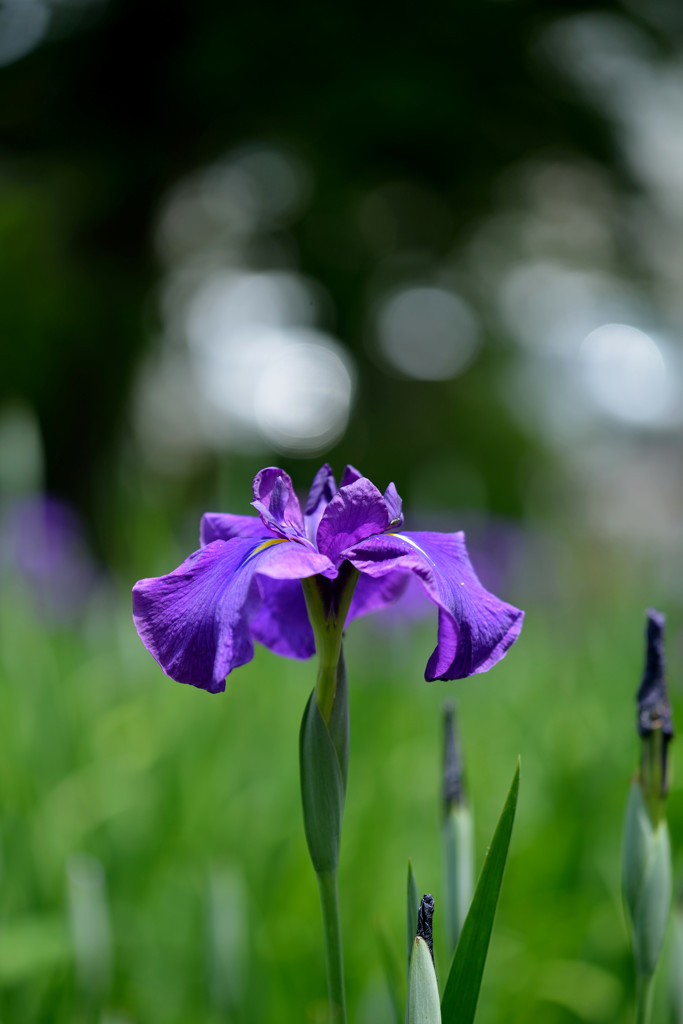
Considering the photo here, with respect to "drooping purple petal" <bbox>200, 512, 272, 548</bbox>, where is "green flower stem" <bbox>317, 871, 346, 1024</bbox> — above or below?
below

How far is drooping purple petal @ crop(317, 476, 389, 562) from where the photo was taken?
0.66 m

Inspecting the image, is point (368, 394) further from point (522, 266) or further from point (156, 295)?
point (156, 295)

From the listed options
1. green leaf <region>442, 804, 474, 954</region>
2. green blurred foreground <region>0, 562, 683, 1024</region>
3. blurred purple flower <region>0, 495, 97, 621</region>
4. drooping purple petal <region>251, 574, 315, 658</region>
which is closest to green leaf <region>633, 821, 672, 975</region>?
green leaf <region>442, 804, 474, 954</region>

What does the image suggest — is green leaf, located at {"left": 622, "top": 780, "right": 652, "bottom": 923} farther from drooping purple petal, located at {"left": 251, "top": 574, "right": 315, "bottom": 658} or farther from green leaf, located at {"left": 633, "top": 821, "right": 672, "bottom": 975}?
drooping purple petal, located at {"left": 251, "top": 574, "right": 315, "bottom": 658}

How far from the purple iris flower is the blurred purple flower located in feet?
7.73

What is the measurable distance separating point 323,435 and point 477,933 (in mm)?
2548

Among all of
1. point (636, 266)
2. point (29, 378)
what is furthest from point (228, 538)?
point (636, 266)

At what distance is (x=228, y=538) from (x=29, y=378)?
6.46 metres

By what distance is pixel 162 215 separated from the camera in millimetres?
6922

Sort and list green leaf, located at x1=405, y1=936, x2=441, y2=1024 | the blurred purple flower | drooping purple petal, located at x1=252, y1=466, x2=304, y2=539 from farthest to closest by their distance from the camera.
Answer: the blurred purple flower < drooping purple petal, located at x1=252, y1=466, x2=304, y2=539 < green leaf, located at x1=405, y1=936, x2=441, y2=1024

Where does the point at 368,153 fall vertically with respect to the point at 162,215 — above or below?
above

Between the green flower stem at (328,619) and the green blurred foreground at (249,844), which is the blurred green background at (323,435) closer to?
the green blurred foreground at (249,844)

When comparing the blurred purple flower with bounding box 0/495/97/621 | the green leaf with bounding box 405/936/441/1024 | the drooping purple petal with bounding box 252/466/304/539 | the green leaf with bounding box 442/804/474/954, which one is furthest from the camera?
the blurred purple flower with bounding box 0/495/97/621

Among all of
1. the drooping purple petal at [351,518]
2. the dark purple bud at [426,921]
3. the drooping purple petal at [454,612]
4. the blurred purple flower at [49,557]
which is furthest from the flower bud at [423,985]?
the blurred purple flower at [49,557]
